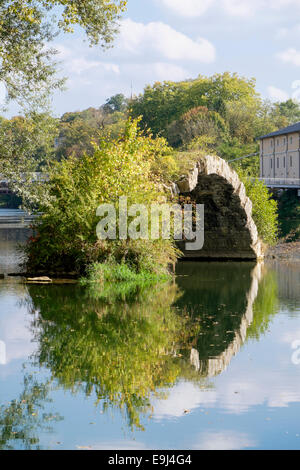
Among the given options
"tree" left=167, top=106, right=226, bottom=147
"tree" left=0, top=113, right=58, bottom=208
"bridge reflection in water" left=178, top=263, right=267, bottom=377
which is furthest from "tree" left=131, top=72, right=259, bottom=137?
"tree" left=0, top=113, right=58, bottom=208

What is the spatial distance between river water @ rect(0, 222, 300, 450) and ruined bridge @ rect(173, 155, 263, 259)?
8556 millimetres

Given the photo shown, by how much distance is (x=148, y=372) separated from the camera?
28.2ft

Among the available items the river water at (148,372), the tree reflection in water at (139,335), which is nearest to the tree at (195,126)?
the tree reflection in water at (139,335)

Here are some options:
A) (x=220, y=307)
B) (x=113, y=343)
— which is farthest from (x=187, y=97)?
(x=113, y=343)

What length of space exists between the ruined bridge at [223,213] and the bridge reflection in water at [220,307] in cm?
173

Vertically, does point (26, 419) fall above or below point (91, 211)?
below

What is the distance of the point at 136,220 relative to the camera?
18516mm

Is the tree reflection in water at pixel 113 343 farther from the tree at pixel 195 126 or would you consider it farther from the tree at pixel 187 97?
the tree at pixel 187 97

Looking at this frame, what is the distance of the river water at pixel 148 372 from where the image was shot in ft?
20.9

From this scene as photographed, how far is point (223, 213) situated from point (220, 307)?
1185 centimetres

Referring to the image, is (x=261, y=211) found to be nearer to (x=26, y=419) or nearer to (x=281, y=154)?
(x=26, y=419)

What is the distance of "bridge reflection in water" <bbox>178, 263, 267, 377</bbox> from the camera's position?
9586 millimetres

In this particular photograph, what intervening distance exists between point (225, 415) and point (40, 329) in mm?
5184
